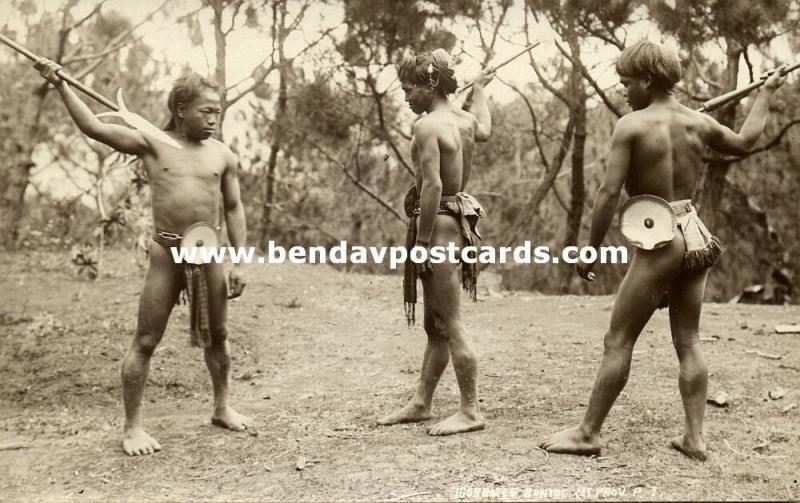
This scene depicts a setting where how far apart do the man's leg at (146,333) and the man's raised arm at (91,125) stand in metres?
0.43

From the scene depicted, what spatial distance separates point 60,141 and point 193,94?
348 inches

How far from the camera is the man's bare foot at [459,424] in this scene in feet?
10.6

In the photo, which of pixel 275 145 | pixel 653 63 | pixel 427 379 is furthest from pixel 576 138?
pixel 653 63

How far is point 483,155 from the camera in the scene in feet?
34.8

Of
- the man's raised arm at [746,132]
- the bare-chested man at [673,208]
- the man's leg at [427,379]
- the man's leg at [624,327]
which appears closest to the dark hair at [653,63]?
the bare-chested man at [673,208]

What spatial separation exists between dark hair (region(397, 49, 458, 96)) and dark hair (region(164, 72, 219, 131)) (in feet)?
2.83

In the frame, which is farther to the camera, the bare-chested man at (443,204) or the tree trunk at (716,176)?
the tree trunk at (716,176)

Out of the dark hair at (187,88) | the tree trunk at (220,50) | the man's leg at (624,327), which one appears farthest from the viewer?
the tree trunk at (220,50)

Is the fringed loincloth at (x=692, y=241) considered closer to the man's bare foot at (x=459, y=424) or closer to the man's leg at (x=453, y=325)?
the man's leg at (x=453, y=325)

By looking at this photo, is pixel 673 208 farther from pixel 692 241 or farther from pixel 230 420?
pixel 230 420

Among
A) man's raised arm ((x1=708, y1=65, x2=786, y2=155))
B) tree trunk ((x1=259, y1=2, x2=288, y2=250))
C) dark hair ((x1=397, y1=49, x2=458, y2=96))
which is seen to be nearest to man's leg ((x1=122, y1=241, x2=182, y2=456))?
dark hair ((x1=397, y1=49, x2=458, y2=96))

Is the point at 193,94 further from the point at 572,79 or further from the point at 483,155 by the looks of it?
the point at 483,155

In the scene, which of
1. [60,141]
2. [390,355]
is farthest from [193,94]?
[60,141]

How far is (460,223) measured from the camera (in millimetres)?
3336
